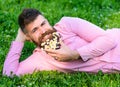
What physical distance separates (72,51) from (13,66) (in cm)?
89

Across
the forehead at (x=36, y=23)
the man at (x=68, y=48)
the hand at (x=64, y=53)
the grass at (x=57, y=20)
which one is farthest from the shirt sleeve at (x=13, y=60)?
the hand at (x=64, y=53)

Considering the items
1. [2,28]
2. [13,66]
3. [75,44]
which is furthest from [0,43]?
[75,44]

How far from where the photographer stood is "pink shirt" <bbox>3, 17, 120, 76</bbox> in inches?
242

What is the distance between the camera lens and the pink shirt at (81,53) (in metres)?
6.15

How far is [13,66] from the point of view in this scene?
645 centimetres

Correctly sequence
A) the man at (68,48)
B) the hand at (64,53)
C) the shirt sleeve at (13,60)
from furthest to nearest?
the shirt sleeve at (13,60) → the man at (68,48) → the hand at (64,53)

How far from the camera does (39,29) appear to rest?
6.08m

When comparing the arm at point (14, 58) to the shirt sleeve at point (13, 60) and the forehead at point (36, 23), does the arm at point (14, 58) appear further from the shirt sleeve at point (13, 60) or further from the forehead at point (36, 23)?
the forehead at point (36, 23)

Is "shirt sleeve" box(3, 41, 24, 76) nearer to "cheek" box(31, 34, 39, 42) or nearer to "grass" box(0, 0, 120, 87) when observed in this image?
"grass" box(0, 0, 120, 87)

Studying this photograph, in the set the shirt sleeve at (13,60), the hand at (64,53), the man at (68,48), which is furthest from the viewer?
the shirt sleeve at (13,60)

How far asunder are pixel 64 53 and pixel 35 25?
1.71 feet

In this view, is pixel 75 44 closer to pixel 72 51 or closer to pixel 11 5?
pixel 72 51

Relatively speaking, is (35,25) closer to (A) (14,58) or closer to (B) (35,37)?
(B) (35,37)

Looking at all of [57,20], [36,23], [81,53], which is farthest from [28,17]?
[57,20]
